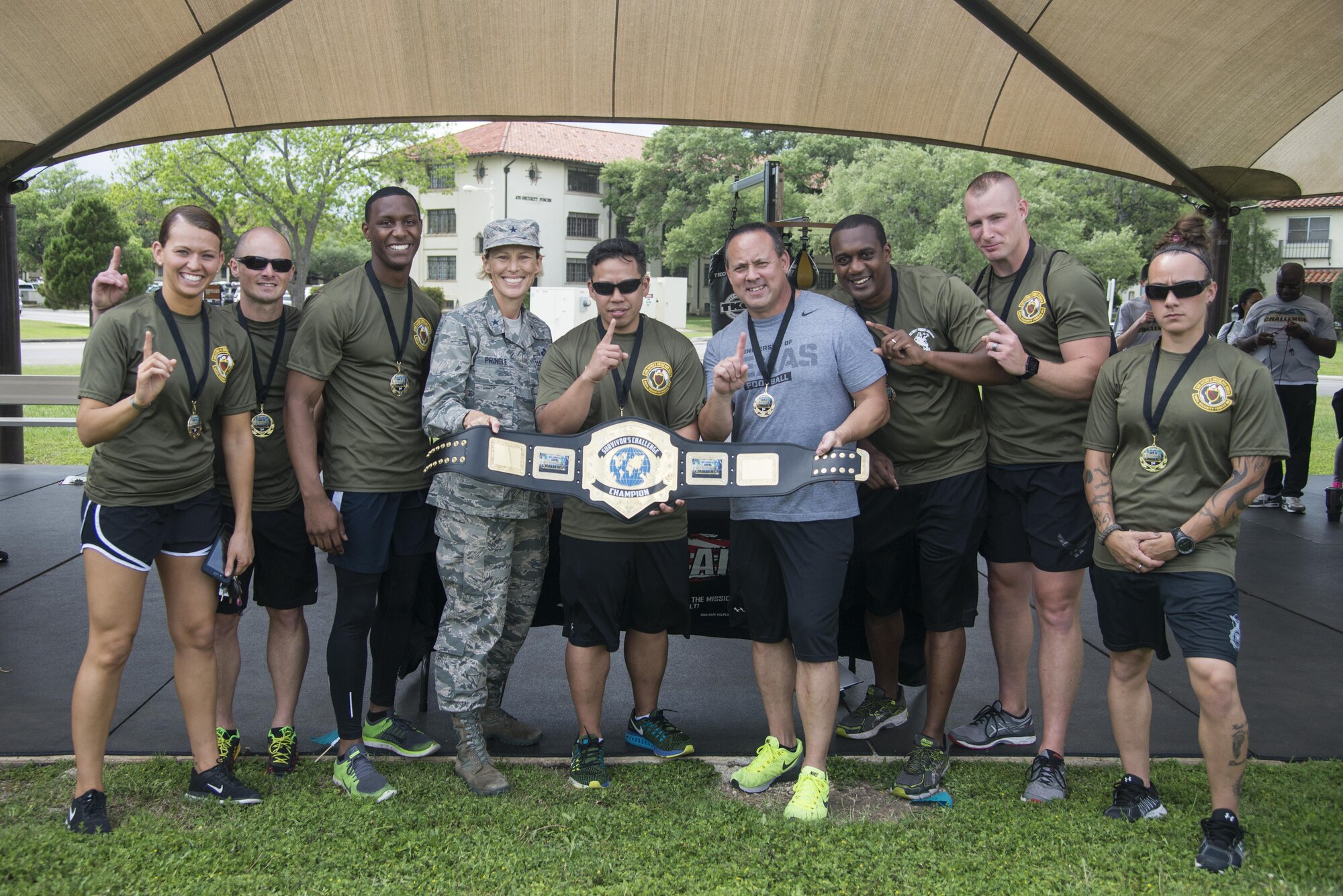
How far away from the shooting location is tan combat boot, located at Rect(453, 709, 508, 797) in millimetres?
3408

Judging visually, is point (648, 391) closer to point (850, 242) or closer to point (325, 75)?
point (850, 242)

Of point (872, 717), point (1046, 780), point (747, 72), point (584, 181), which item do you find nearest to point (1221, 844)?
point (1046, 780)

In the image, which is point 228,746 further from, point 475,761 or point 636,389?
point 636,389

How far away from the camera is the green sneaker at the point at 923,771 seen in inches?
133

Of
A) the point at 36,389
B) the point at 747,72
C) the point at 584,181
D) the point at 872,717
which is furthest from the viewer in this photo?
the point at 584,181

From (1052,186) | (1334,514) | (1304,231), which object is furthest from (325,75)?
(1304,231)

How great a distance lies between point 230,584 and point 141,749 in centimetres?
95

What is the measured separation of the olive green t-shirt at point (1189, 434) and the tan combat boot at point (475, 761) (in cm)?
223

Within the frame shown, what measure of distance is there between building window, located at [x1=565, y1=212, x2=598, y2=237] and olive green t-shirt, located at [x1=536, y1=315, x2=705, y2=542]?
5459cm

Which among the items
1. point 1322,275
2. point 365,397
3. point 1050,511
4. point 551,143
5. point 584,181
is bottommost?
point 1050,511

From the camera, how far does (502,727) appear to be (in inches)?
153

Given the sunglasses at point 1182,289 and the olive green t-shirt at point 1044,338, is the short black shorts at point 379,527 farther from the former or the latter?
the sunglasses at point 1182,289

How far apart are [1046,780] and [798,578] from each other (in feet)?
3.73

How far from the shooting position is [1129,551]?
119 inches
